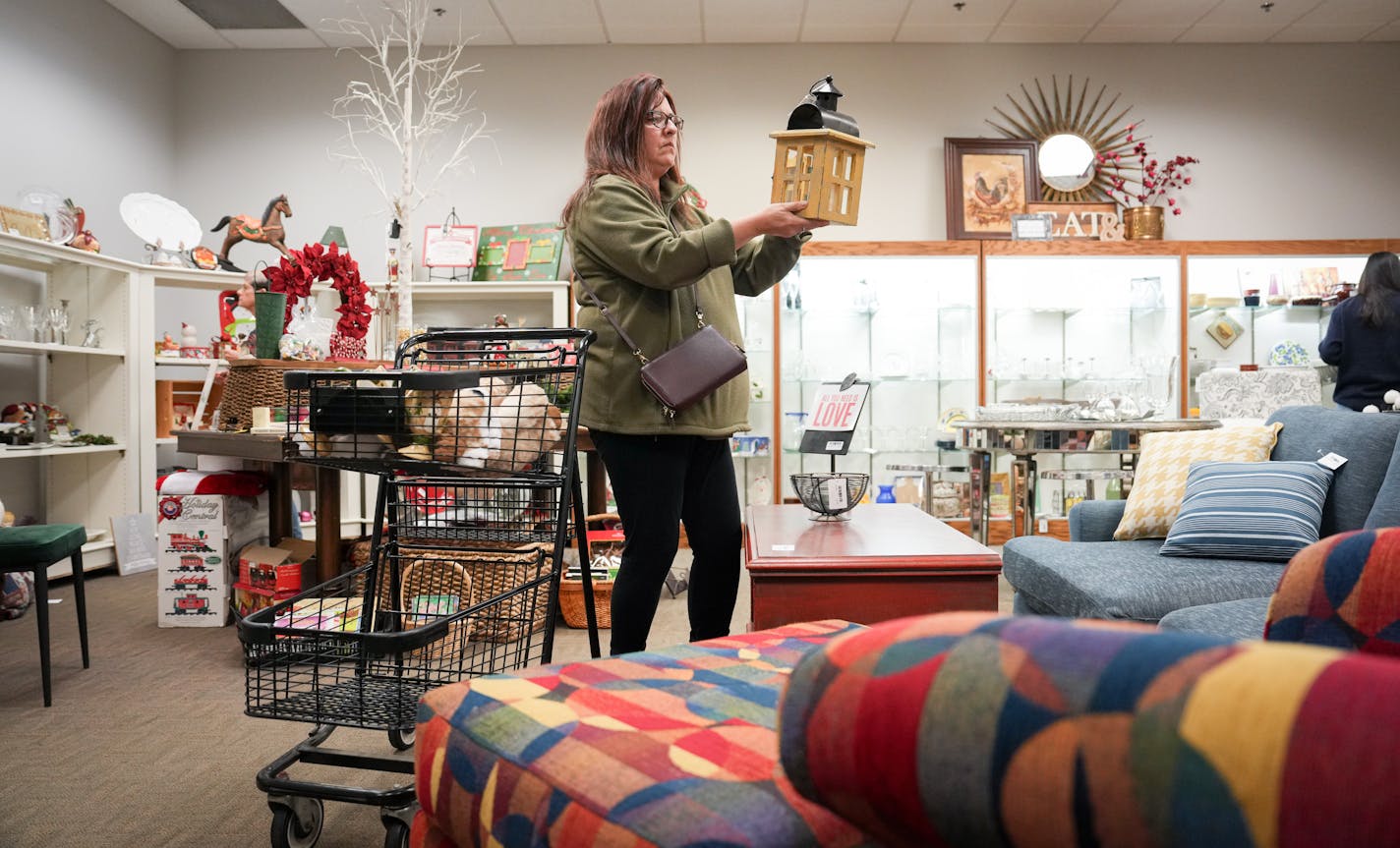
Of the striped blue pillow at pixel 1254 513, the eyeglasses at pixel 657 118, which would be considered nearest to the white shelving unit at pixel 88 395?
the eyeglasses at pixel 657 118

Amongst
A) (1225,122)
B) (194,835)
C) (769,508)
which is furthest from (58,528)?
(1225,122)

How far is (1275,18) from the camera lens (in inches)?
217

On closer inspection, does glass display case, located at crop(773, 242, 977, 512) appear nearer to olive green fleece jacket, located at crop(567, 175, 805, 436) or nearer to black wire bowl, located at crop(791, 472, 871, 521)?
black wire bowl, located at crop(791, 472, 871, 521)

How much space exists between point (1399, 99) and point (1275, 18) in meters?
1.11

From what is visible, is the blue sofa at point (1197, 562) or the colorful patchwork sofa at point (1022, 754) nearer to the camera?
the colorful patchwork sofa at point (1022, 754)

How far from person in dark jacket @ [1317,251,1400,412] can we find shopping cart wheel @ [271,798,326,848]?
180 inches

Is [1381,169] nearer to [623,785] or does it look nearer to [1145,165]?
[1145,165]

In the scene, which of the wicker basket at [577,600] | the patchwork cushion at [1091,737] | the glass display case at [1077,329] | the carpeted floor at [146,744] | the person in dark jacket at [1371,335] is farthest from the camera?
the glass display case at [1077,329]

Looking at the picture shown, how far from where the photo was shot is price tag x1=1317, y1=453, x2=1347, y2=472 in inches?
91.7

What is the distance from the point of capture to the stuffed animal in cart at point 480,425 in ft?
5.41

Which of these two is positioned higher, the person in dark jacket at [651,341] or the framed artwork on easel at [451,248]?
the framed artwork on easel at [451,248]

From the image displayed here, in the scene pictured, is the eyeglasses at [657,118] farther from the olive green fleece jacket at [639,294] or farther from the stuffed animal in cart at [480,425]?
the stuffed animal in cart at [480,425]

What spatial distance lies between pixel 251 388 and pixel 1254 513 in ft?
9.92

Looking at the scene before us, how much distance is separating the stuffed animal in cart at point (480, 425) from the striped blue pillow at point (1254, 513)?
63.5 inches
